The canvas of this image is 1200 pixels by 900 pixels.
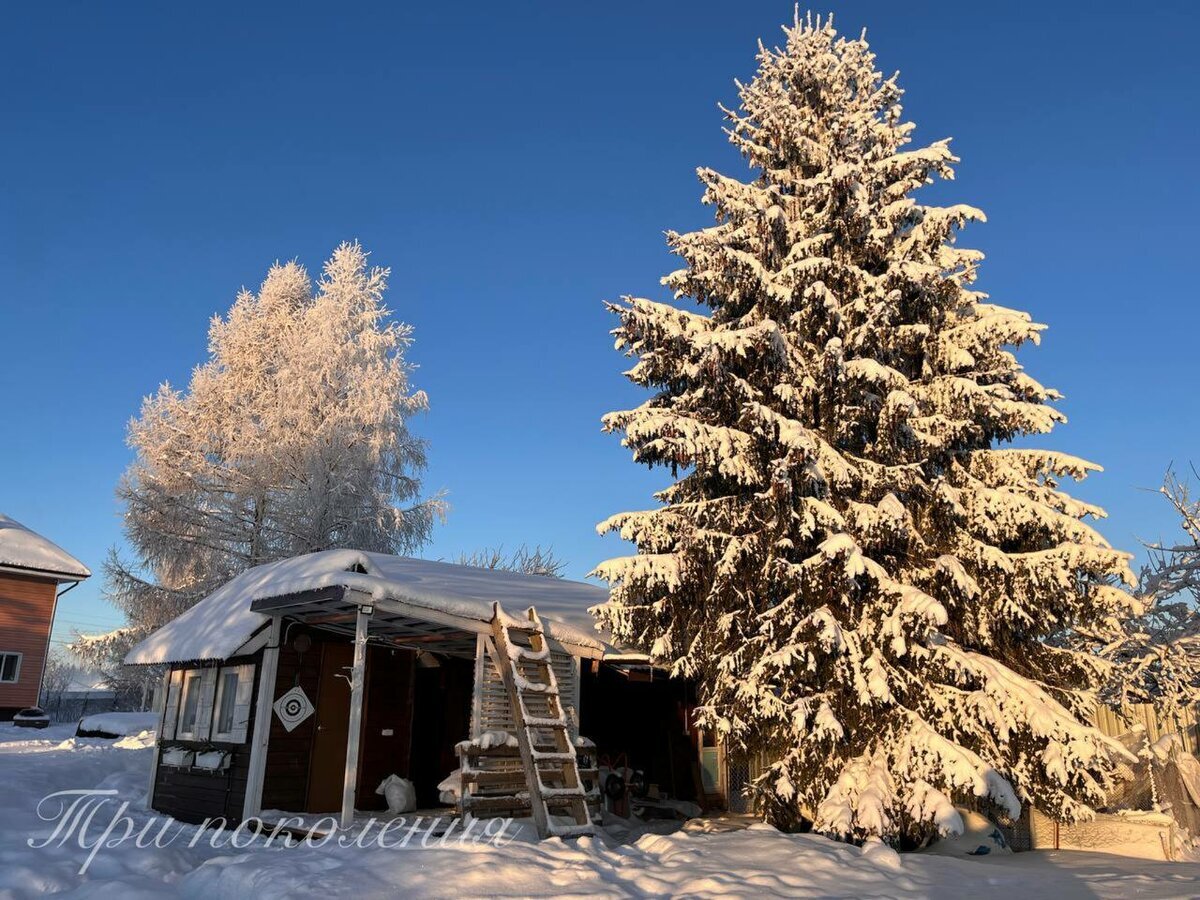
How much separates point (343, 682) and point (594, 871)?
6.52m

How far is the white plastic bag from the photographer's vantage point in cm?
1240

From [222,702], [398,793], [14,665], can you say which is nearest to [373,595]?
[222,702]

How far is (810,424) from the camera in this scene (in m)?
10.4

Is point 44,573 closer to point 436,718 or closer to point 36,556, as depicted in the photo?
point 36,556

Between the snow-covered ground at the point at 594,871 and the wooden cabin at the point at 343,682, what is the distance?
6.55 feet

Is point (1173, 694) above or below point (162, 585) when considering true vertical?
below

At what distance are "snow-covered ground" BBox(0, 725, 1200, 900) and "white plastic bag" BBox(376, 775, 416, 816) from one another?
3.32 metres

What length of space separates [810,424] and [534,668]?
4645 millimetres

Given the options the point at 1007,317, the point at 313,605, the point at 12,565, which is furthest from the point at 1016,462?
the point at 12,565

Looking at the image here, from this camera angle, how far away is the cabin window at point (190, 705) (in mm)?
12773

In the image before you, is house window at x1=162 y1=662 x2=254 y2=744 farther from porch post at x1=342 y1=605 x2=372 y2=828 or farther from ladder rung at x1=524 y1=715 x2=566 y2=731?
ladder rung at x1=524 y1=715 x2=566 y2=731

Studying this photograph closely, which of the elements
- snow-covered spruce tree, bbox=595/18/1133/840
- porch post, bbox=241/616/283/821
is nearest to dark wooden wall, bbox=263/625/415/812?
porch post, bbox=241/616/283/821

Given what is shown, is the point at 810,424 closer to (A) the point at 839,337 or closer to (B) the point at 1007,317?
(A) the point at 839,337

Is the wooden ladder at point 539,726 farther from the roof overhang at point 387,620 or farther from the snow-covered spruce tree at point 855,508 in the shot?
the snow-covered spruce tree at point 855,508
